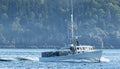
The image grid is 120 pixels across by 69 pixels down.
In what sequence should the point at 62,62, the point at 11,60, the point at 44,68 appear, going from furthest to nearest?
the point at 11,60 < the point at 62,62 < the point at 44,68

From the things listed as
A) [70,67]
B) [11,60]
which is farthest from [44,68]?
[11,60]

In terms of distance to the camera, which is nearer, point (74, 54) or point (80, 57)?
point (74, 54)

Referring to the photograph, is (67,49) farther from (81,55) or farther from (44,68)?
(44,68)

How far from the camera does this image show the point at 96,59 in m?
158

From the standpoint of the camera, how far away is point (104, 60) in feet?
531

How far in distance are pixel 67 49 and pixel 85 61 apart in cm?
512

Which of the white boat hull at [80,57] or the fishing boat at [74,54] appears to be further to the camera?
the fishing boat at [74,54]

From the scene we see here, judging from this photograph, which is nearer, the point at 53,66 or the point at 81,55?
the point at 53,66

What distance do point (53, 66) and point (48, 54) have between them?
1896cm

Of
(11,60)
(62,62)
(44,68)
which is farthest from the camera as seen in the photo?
(11,60)

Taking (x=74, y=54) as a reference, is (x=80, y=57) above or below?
below

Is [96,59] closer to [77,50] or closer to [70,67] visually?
[77,50]

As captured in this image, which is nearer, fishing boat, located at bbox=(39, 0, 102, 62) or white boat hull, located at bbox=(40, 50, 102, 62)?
white boat hull, located at bbox=(40, 50, 102, 62)

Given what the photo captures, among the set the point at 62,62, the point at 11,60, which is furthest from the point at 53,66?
the point at 11,60
